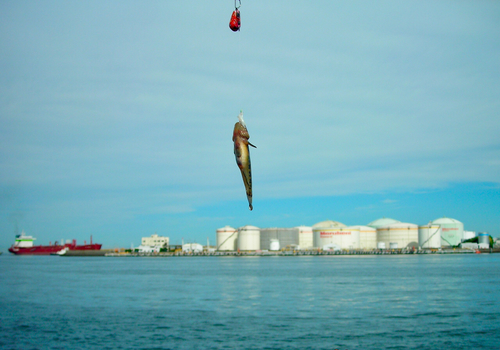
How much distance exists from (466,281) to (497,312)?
29.1 metres

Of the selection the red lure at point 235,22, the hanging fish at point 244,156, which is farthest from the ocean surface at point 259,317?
the red lure at point 235,22

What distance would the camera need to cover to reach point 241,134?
29.2 feet

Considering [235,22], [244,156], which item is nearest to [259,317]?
[244,156]

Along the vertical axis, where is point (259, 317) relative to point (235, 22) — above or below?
below

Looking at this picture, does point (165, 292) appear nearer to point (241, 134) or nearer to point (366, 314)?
point (366, 314)

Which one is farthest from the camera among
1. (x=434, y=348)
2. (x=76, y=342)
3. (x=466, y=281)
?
(x=466, y=281)

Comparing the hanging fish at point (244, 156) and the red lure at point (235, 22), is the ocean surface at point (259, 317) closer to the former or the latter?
the hanging fish at point (244, 156)

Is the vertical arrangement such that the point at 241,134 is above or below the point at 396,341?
above

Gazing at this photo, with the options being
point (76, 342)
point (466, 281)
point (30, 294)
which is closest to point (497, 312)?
point (466, 281)

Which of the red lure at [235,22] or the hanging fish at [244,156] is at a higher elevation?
the red lure at [235,22]

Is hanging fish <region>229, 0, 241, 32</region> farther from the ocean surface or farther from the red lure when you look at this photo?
the ocean surface

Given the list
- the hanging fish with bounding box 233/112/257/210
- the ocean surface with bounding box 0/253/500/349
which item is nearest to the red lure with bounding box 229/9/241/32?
the hanging fish with bounding box 233/112/257/210

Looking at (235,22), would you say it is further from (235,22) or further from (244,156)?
(244,156)

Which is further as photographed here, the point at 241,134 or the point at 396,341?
the point at 396,341
